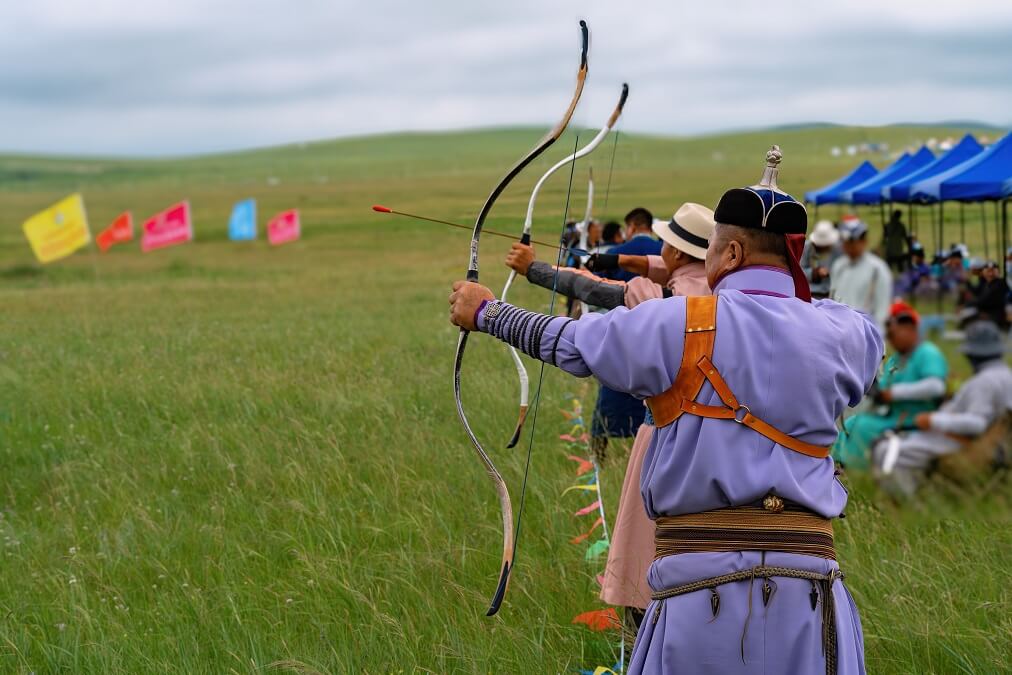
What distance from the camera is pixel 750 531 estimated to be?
90.6 inches

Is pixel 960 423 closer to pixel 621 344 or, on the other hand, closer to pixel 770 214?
pixel 770 214

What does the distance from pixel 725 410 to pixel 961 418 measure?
6.05 ft

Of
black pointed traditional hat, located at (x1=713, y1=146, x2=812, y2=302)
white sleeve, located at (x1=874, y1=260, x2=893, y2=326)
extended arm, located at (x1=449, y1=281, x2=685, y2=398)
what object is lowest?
white sleeve, located at (x1=874, y1=260, x2=893, y2=326)

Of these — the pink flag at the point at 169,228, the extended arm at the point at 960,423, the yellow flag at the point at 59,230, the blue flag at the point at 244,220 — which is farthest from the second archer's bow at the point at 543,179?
the blue flag at the point at 244,220

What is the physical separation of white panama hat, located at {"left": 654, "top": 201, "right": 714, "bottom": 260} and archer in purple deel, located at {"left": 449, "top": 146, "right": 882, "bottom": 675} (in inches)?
53.2

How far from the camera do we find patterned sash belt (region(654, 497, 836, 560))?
2301 mm

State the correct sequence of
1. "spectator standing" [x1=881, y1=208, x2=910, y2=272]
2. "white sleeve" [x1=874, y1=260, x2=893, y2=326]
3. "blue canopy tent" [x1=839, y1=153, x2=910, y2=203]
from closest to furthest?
1. "white sleeve" [x1=874, y1=260, x2=893, y2=326]
2. "spectator standing" [x1=881, y1=208, x2=910, y2=272]
3. "blue canopy tent" [x1=839, y1=153, x2=910, y2=203]

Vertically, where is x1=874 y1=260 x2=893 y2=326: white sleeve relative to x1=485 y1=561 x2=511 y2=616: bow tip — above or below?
above

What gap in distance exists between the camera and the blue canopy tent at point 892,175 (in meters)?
13.4

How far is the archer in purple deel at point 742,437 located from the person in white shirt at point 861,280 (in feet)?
13.6

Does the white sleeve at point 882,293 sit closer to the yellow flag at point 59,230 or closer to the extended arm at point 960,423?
the extended arm at point 960,423

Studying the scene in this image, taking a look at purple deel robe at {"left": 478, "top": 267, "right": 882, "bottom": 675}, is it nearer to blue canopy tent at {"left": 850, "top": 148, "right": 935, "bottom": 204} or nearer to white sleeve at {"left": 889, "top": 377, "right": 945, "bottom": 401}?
white sleeve at {"left": 889, "top": 377, "right": 945, "bottom": 401}

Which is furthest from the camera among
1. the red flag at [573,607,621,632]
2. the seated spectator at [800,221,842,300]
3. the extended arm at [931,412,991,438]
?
the seated spectator at [800,221,842,300]

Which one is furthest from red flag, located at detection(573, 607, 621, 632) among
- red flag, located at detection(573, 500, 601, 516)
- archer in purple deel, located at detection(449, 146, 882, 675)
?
archer in purple deel, located at detection(449, 146, 882, 675)
